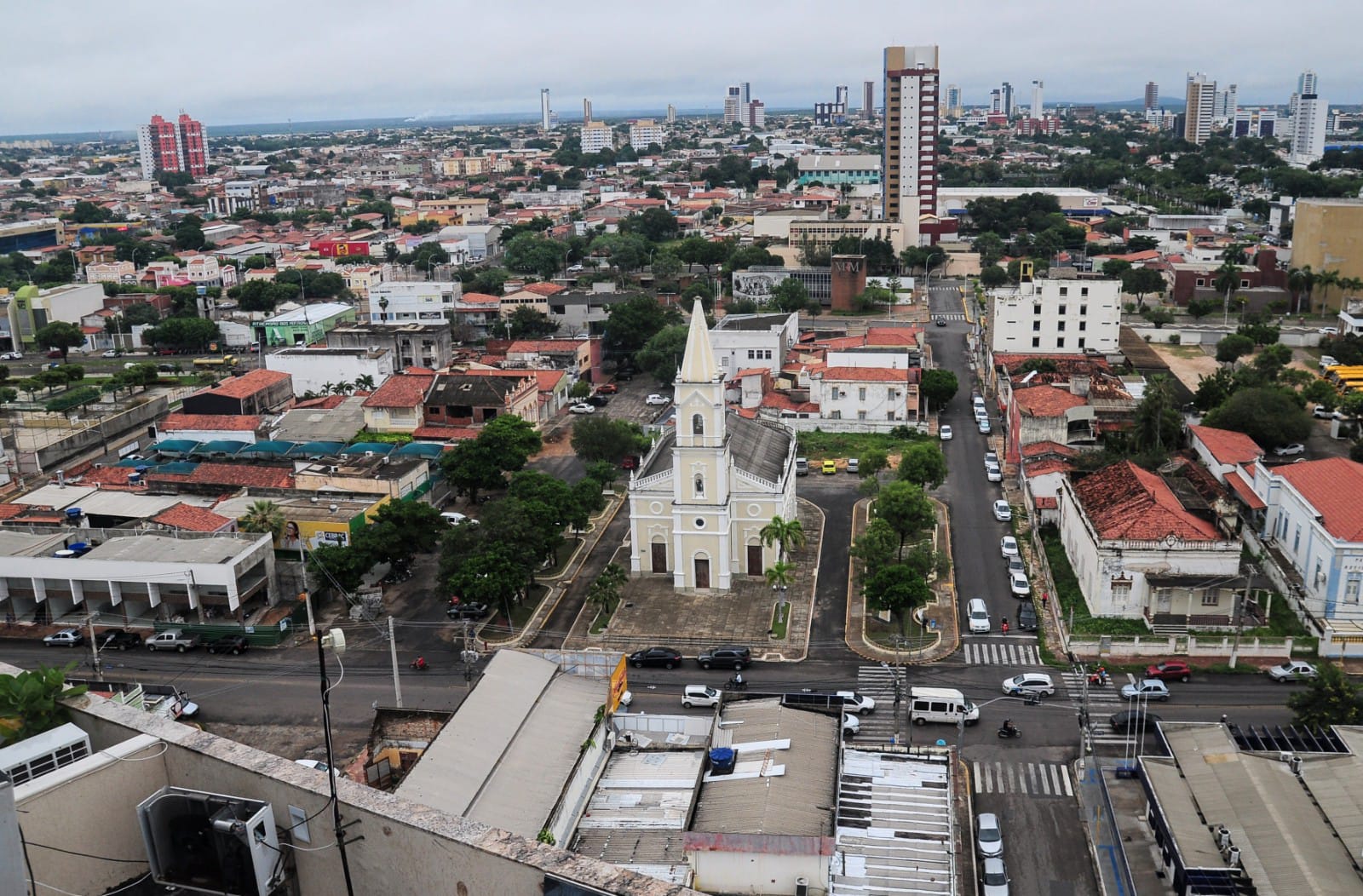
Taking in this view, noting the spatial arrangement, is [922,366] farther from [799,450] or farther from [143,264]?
[143,264]

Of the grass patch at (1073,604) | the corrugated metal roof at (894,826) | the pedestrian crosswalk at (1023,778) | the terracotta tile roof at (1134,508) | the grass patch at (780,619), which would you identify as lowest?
the pedestrian crosswalk at (1023,778)

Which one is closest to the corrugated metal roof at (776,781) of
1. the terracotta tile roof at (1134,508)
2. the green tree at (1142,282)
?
the terracotta tile roof at (1134,508)

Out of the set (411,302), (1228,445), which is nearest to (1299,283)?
(1228,445)

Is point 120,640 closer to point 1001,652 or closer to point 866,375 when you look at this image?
point 1001,652

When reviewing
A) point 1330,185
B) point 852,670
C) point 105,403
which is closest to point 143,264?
point 105,403

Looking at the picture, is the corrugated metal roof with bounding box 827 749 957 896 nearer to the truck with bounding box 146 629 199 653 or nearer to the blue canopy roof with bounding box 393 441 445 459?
the truck with bounding box 146 629 199 653

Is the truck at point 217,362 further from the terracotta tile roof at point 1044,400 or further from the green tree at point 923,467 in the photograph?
the terracotta tile roof at point 1044,400

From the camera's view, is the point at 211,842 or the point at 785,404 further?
the point at 785,404
